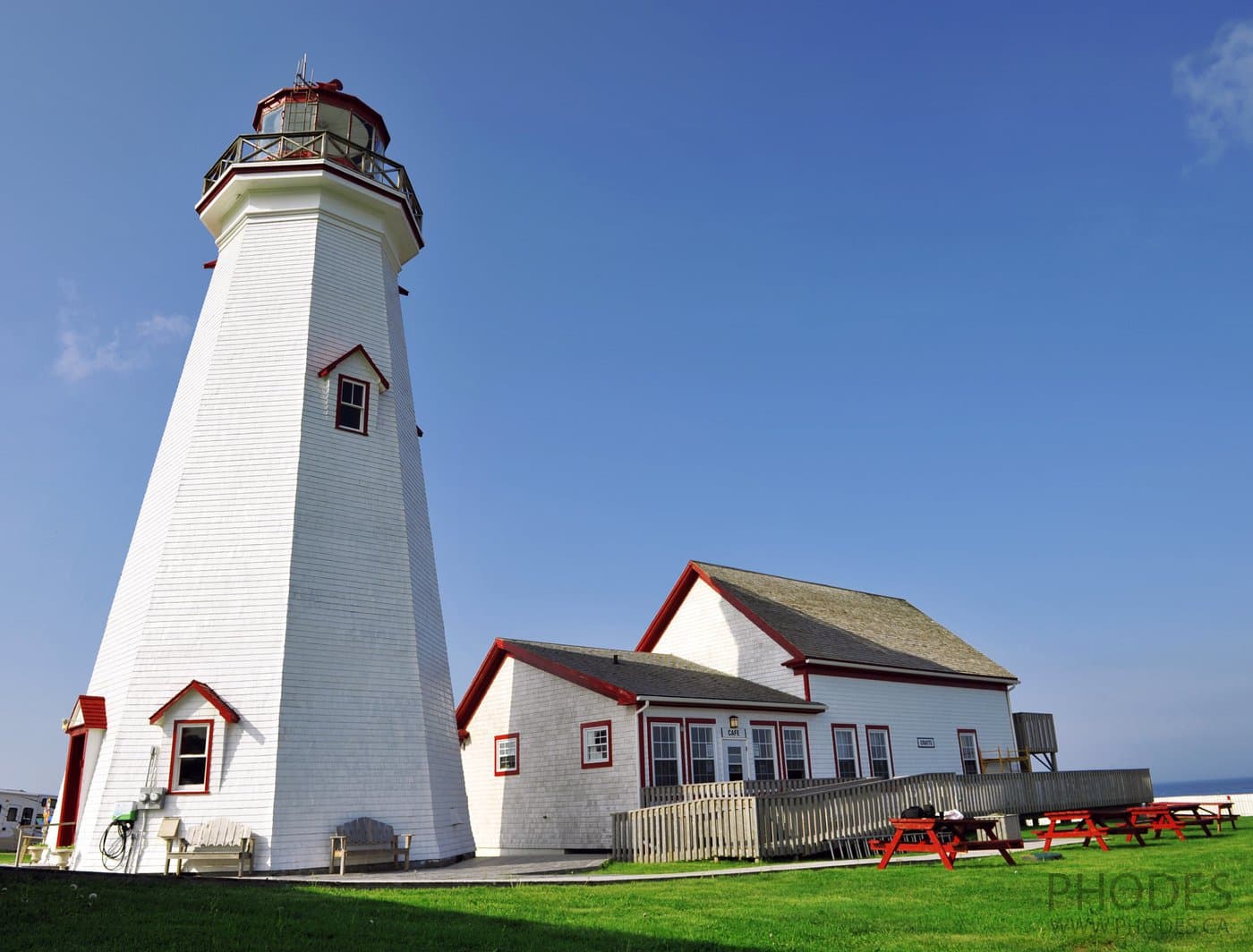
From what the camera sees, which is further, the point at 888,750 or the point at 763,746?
the point at 888,750

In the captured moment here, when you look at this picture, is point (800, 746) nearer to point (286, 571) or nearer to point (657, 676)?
point (657, 676)

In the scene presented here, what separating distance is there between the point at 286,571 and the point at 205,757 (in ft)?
10.5

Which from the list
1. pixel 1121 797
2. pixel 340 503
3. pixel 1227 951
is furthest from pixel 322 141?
pixel 1121 797

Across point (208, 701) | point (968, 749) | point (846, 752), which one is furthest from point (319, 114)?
point (968, 749)

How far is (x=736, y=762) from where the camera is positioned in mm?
21922

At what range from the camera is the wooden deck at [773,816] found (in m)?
16.3

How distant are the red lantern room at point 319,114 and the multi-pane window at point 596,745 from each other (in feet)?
45.1

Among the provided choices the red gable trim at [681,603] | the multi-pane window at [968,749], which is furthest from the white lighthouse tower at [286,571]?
the multi-pane window at [968,749]

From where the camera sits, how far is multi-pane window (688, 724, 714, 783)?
69.1 ft

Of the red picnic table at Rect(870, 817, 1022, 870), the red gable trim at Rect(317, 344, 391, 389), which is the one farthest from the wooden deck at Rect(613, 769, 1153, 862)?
the red gable trim at Rect(317, 344, 391, 389)

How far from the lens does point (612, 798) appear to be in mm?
20516

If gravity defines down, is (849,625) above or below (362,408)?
below

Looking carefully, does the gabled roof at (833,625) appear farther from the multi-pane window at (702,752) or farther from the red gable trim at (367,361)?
the red gable trim at (367,361)

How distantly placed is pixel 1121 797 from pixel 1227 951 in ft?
74.6
